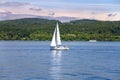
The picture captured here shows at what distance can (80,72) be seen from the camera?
197ft

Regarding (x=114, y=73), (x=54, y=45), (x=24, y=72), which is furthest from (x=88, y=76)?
(x=54, y=45)

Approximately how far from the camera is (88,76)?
55.1 metres

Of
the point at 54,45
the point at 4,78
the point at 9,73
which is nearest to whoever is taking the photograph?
the point at 4,78

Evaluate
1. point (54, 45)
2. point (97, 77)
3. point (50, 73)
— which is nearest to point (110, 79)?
point (97, 77)

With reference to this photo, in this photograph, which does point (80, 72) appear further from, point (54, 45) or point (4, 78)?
point (54, 45)

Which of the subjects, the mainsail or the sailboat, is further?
the sailboat

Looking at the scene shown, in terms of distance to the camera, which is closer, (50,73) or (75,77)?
(75,77)

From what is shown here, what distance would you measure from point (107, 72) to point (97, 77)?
6143 mm

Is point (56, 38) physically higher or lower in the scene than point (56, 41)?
higher

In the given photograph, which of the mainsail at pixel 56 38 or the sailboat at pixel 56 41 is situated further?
the sailboat at pixel 56 41

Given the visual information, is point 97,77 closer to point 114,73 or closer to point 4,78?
point 114,73

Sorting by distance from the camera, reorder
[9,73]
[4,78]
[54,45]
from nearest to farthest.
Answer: [4,78] < [9,73] < [54,45]

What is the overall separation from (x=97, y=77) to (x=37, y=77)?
7.48 m

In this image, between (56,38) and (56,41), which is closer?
(56,38)
